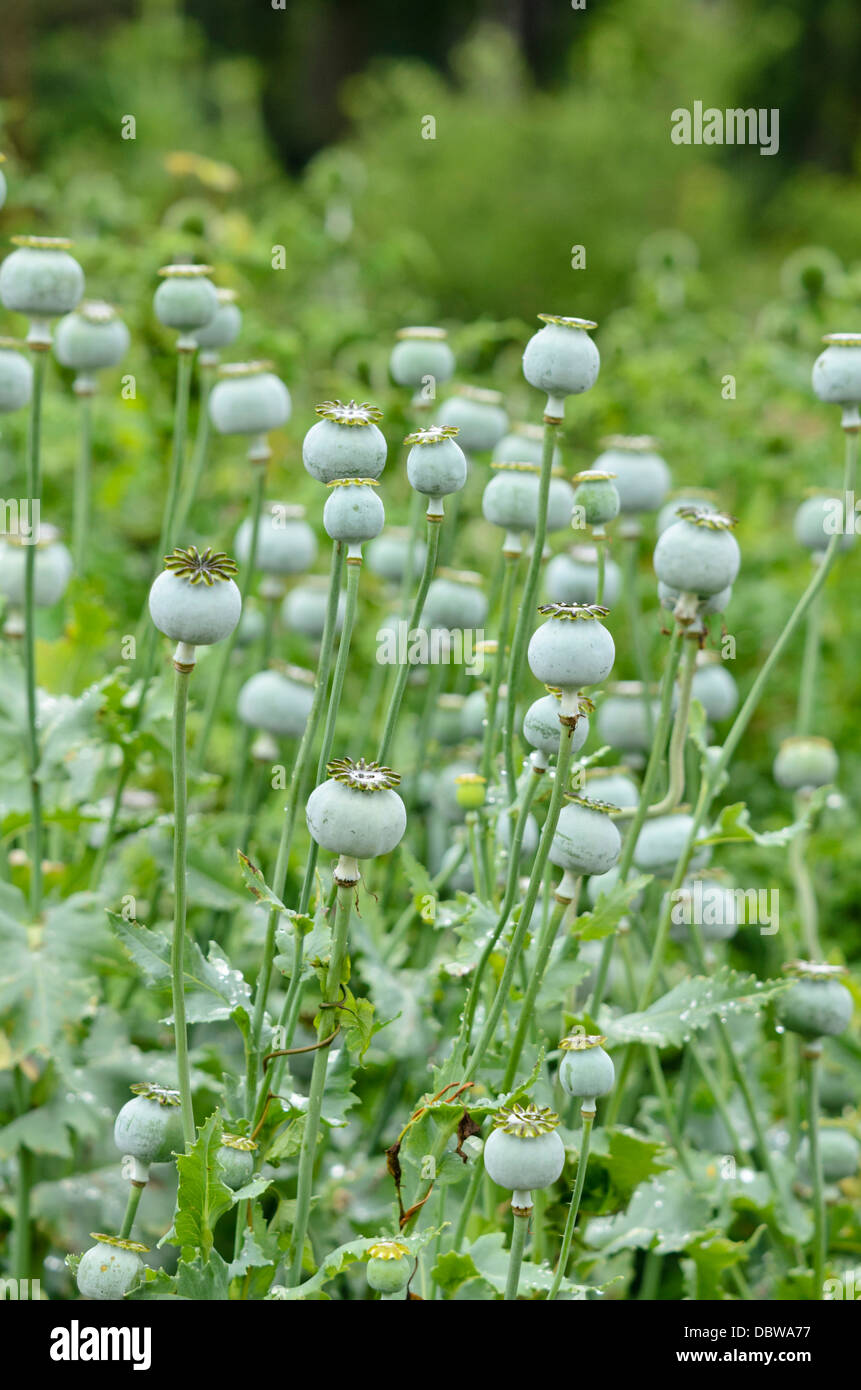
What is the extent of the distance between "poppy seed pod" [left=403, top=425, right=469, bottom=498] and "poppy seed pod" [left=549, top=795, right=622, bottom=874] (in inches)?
9.6

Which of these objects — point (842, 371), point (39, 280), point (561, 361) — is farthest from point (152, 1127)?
point (842, 371)

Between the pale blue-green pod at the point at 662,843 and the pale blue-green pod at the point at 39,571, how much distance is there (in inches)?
27.6

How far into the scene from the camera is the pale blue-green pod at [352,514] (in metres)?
0.94

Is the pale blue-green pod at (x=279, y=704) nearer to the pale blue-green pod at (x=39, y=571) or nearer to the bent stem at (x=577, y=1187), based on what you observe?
the pale blue-green pod at (x=39, y=571)

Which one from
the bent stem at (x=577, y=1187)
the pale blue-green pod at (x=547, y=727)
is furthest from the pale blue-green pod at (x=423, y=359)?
A: the bent stem at (x=577, y=1187)

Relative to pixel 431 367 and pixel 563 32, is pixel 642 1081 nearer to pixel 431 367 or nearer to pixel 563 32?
pixel 431 367

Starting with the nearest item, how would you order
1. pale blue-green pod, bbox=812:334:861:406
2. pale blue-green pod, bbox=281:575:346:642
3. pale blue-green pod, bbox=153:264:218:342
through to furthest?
pale blue-green pod, bbox=812:334:861:406, pale blue-green pod, bbox=153:264:218:342, pale blue-green pod, bbox=281:575:346:642

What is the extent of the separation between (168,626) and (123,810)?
3.12 ft

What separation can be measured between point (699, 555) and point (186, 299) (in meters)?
0.57

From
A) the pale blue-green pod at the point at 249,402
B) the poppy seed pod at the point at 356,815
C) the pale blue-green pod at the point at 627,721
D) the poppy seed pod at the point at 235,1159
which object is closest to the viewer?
the poppy seed pod at the point at 356,815

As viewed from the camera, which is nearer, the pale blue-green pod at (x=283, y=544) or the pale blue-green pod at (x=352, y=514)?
the pale blue-green pod at (x=352, y=514)

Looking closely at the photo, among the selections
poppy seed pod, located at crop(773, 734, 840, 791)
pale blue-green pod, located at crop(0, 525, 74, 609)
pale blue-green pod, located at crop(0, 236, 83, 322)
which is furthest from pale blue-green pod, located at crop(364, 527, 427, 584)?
pale blue-green pod, located at crop(0, 236, 83, 322)

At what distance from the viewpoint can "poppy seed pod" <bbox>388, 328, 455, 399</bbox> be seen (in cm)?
151

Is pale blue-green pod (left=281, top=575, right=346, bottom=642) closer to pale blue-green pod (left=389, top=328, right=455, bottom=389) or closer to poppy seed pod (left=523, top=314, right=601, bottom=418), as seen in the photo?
pale blue-green pod (left=389, top=328, right=455, bottom=389)
